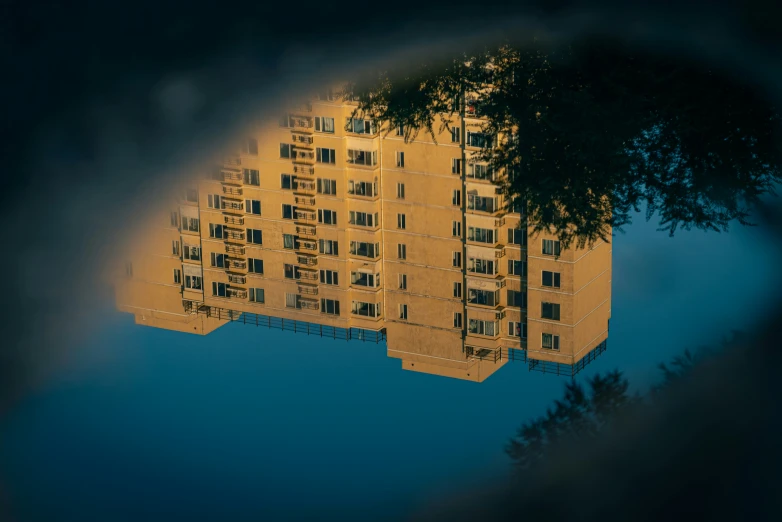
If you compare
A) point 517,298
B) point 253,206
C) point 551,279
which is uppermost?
point 253,206

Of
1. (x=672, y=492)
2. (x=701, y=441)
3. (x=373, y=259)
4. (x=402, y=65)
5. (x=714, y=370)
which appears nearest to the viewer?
(x=672, y=492)

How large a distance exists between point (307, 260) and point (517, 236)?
2656 millimetres

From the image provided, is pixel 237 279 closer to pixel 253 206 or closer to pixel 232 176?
pixel 253 206

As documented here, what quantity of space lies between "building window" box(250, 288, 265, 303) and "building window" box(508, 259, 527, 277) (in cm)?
305

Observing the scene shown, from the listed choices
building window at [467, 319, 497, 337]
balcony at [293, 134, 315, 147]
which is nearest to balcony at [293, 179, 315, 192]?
balcony at [293, 134, 315, 147]

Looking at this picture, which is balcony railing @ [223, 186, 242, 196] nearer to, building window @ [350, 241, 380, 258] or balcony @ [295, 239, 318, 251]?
balcony @ [295, 239, 318, 251]

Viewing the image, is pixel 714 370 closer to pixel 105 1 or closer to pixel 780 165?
pixel 780 165

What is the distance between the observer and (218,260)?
54.0ft

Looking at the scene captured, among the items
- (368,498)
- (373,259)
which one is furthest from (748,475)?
(373,259)

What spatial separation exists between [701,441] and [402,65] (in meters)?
10.9

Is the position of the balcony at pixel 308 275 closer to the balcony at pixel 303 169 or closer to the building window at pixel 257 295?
the building window at pixel 257 295

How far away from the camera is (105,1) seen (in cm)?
2353

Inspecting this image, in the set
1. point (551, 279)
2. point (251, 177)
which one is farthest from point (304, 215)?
point (551, 279)

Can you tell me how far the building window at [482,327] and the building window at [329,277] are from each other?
1.97 metres
